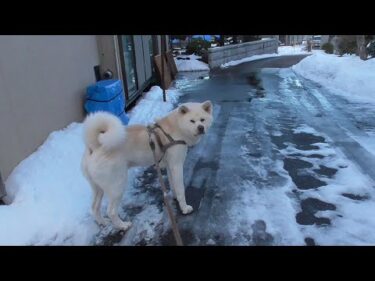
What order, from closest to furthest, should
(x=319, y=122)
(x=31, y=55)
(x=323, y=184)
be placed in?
(x=323, y=184) < (x=31, y=55) < (x=319, y=122)

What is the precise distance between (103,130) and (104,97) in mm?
3449

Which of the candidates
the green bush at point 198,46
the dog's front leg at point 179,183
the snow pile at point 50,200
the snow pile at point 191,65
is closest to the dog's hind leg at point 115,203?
the snow pile at point 50,200

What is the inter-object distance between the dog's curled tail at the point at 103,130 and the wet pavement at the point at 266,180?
107 cm

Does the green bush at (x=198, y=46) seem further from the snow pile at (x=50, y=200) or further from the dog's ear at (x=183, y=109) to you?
the dog's ear at (x=183, y=109)

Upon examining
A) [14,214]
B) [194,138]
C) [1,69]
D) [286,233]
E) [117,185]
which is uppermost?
[1,69]

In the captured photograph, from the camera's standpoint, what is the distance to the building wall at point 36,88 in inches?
171

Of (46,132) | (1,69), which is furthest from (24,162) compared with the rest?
(1,69)

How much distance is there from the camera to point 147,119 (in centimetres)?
769

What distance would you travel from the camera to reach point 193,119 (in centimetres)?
368

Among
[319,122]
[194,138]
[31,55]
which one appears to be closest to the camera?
[194,138]

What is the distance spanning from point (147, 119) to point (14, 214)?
4.39 meters

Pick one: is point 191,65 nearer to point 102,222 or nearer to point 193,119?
point 193,119

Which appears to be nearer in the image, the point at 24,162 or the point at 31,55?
the point at 24,162

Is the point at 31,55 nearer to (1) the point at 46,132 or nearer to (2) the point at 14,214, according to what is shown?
(1) the point at 46,132
